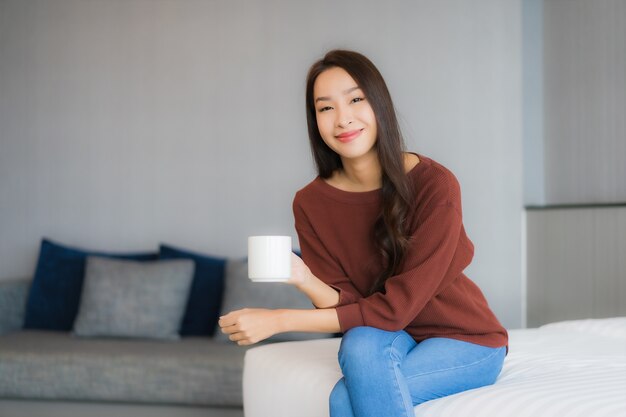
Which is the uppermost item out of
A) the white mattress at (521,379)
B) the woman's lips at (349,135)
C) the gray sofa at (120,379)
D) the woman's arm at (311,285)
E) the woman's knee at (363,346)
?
the woman's lips at (349,135)

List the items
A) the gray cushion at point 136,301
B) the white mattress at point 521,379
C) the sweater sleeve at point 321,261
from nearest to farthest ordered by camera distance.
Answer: the white mattress at point 521,379, the sweater sleeve at point 321,261, the gray cushion at point 136,301

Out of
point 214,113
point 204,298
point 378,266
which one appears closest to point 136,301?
point 204,298

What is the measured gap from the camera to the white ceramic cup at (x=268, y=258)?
146 cm

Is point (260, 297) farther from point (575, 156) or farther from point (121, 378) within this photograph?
point (575, 156)

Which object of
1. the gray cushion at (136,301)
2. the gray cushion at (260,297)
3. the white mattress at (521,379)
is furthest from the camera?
the gray cushion at (136,301)

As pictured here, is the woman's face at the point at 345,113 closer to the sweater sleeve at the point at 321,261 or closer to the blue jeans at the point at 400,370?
the sweater sleeve at the point at 321,261

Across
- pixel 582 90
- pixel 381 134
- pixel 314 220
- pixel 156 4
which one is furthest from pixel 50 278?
pixel 582 90

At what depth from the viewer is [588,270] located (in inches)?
137

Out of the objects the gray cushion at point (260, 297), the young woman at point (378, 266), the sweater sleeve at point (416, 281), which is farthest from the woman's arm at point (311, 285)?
the gray cushion at point (260, 297)

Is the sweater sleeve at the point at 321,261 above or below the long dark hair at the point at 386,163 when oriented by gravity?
below

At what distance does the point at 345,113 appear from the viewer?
1742 millimetres

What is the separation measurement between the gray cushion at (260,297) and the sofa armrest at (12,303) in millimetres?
1094

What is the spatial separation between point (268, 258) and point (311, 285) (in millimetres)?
260

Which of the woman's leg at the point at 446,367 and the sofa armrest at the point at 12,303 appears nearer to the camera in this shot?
the woman's leg at the point at 446,367
